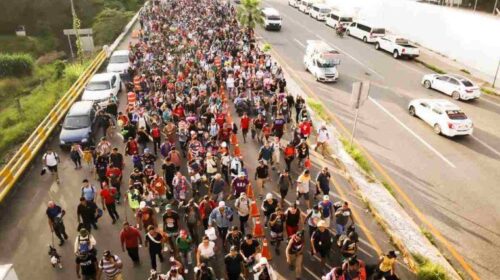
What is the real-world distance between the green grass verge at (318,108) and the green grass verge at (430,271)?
35.1 feet

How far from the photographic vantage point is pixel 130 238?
33.3ft

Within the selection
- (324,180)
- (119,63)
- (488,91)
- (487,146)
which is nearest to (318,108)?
(487,146)

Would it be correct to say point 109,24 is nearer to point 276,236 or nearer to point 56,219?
point 56,219

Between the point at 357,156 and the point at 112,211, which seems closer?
the point at 112,211

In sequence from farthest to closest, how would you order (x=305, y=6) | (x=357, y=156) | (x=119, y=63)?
1. (x=305, y=6)
2. (x=119, y=63)
3. (x=357, y=156)

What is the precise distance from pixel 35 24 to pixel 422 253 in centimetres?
5585

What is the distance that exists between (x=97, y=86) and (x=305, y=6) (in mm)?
38655

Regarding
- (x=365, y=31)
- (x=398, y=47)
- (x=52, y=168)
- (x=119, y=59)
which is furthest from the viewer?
(x=365, y=31)

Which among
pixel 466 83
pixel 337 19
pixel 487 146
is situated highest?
pixel 337 19

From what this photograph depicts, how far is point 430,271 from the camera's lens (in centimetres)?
1022

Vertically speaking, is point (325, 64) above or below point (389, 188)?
above

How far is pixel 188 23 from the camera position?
37562mm

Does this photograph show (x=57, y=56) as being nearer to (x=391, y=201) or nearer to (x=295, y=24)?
(x=295, y=24)

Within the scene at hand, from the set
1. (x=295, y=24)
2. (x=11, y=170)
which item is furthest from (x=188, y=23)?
(x=11, y=170)
